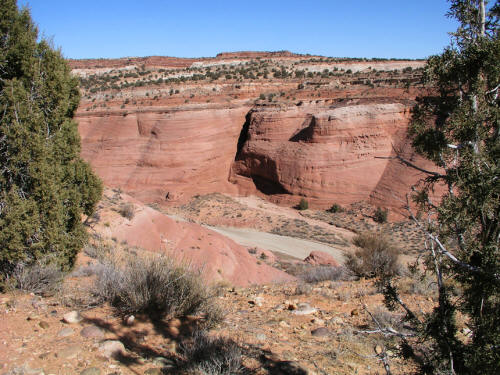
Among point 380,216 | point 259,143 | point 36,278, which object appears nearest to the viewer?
point 36,278

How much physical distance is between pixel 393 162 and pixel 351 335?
23.3 metres

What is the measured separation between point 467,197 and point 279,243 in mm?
19134

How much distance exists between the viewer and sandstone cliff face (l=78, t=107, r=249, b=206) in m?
27.7

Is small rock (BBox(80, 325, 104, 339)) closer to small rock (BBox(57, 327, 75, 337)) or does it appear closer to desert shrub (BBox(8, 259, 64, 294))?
small rock (BBox(57, 327, 75, 337))

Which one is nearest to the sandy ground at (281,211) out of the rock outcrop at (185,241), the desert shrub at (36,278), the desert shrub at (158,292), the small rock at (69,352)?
the rock outcrop at (185,241)

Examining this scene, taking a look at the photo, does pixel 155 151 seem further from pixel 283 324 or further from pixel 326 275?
pixel 283 324

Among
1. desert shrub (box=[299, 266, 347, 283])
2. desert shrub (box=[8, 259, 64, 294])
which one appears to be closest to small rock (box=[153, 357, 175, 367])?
desert shrub (box=[8, 259, 64, 294])

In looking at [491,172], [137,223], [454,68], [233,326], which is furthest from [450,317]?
[137,223]

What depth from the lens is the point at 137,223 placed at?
14.3m

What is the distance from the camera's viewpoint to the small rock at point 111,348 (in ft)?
13.1

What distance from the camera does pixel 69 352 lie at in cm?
394

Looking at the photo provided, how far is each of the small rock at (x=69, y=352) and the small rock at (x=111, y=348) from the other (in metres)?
0.23

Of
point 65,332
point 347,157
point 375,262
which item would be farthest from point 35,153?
point 347,157

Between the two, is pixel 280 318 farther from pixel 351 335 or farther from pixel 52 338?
pixel 52 338
